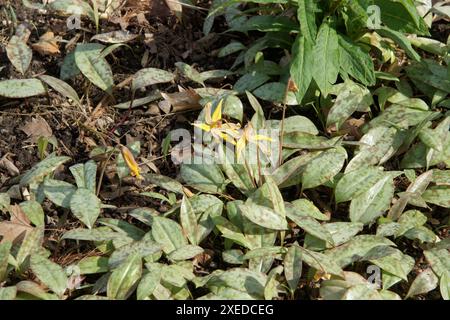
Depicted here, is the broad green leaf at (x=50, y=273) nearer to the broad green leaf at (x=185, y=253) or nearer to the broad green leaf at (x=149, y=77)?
the broad green leaf at (x=185, y=253)

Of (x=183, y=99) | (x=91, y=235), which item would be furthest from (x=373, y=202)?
(x=91, y=235)

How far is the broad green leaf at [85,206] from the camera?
3090mm

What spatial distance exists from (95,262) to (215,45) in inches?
55.4

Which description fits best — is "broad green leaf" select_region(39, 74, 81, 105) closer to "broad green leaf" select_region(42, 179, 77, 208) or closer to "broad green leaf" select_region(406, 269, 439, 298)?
"broad green leaf" select_region(42, 179, 77, 208)

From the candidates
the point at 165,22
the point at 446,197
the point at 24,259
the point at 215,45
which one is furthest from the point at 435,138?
the point at 24,259

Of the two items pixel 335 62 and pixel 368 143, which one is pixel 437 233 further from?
pixel 335 62

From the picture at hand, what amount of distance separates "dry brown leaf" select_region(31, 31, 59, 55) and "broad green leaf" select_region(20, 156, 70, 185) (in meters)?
0.66

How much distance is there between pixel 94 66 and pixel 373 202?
53.9 inches

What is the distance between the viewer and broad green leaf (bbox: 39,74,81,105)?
354 centimetres

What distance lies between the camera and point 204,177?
3.31 meters

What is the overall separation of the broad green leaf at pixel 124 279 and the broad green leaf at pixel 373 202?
899 mm

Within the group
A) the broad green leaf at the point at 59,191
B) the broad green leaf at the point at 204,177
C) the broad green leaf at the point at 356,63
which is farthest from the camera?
the broad green leaf at the point at 356,63

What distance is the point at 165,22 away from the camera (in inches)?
157

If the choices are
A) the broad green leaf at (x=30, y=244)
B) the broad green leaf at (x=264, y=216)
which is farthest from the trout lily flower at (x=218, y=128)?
the broad green leaf at (x=30, y=244)
